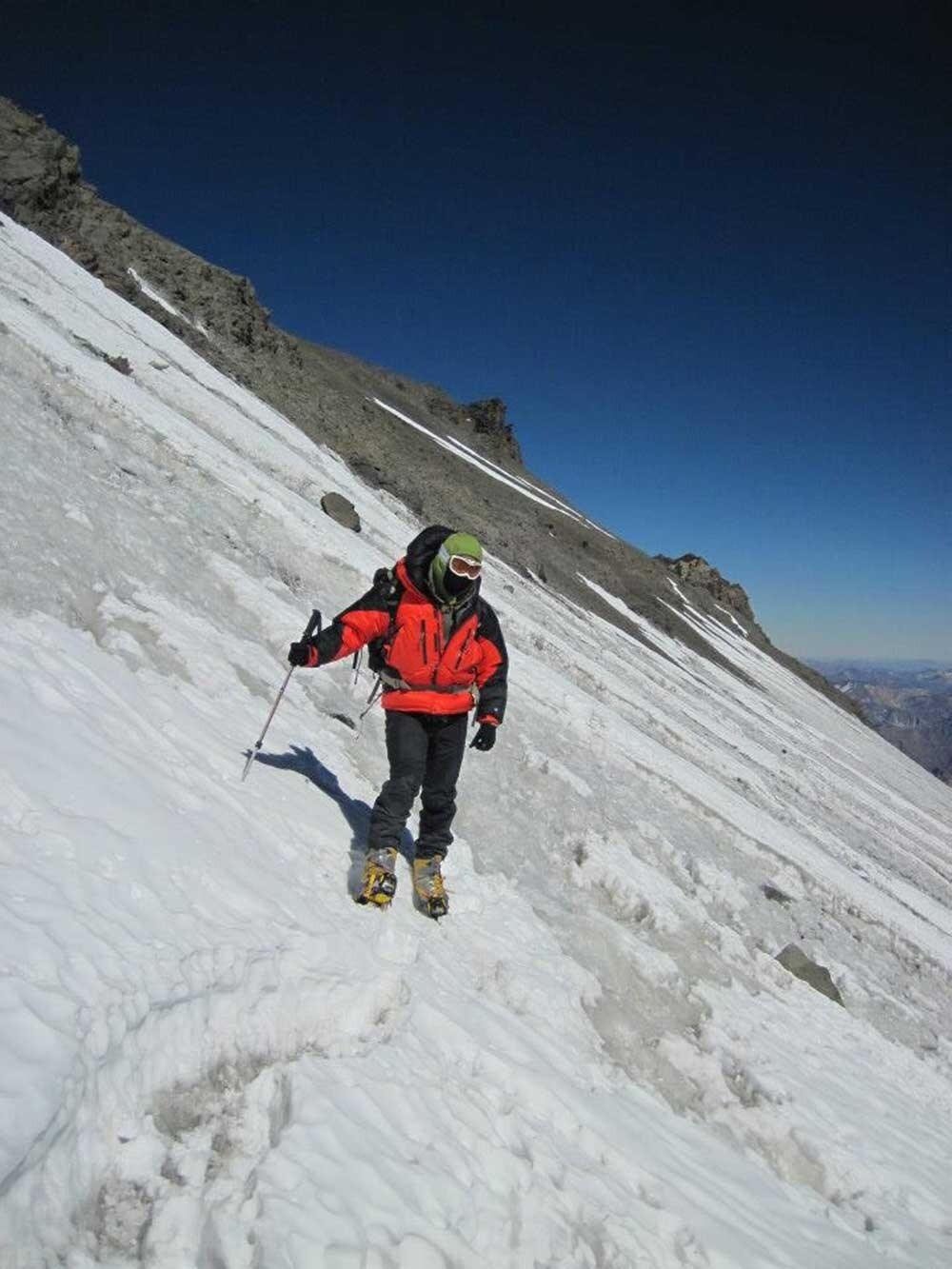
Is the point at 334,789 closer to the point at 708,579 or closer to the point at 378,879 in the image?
the point at 378,879

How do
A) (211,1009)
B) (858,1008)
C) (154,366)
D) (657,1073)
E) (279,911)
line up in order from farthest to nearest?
1. (154,366)
2. (858,1008)
3. (657,1073)
4. (279,911)
5. (211,1009)

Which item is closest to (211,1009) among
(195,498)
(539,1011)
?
(539,1011)

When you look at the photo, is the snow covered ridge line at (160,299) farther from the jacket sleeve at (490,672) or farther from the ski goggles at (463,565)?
the ski goggles at (463,565)

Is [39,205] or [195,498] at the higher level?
[39,205]

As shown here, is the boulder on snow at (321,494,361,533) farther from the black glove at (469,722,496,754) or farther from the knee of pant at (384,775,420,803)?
the knee of pant at (384,775,420,803)

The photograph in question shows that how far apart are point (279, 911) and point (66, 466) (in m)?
7.47

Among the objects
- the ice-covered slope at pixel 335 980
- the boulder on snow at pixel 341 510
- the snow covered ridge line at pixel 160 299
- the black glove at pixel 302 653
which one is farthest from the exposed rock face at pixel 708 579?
the black glove at pixel 302 653

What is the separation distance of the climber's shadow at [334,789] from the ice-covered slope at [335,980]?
46mm

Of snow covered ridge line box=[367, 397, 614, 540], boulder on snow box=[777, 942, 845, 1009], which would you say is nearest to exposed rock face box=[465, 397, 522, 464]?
snow covered ridge line box=[367, 397, 614, 540]

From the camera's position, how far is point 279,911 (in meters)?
4.64

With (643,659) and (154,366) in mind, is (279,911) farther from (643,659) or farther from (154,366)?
(643,659)

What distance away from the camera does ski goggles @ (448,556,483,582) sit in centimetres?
542

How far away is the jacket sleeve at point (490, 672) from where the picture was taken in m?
6.01

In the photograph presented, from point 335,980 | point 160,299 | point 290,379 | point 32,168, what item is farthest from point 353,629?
point 290,379
